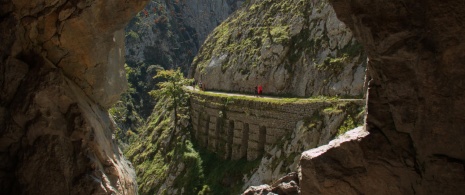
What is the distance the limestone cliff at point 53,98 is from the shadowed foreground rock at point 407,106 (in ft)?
17.6

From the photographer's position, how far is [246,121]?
30.5m

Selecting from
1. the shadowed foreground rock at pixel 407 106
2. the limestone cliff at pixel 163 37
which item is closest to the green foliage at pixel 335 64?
the shadowed foreground rock at pixel 407 106

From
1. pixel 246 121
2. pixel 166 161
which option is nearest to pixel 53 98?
pixel 246 121

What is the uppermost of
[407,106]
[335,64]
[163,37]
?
[163,37]

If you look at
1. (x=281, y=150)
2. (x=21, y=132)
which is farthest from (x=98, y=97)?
(x=281, y=150)

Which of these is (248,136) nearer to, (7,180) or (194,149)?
(194,149)

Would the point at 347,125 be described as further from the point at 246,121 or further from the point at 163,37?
the point at 163,37

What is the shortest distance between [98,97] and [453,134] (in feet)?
30.2

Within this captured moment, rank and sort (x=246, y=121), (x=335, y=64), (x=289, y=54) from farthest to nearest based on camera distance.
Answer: (x=289, y=54) → (x=246, y=121) → (x=335, y=64)

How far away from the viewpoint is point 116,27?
35.6ft

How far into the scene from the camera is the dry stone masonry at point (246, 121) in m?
26.0

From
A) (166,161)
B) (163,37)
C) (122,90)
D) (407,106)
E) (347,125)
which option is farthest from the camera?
(163,37)

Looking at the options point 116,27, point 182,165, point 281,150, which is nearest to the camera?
point 116,27

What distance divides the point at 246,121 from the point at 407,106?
76.3 feet
